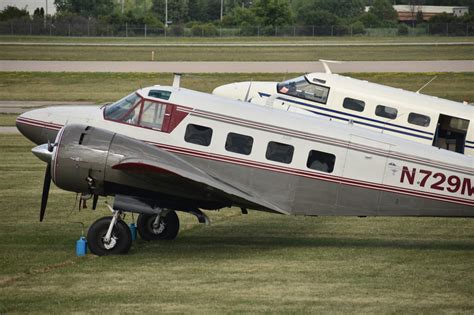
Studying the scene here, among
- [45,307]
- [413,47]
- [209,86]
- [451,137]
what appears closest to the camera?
[45,307]

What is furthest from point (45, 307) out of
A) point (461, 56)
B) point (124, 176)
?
point (461, 56)

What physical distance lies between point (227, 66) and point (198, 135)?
163 feet

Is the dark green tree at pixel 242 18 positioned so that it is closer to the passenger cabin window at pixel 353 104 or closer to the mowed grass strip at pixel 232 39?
the mowed grass strip at pixel 232 39

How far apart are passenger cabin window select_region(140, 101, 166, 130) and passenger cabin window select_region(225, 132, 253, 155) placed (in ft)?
4.67

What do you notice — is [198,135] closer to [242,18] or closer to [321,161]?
[321,161]

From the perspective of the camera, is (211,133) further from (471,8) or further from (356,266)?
(471,8)

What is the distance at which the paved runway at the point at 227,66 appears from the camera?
219 feet

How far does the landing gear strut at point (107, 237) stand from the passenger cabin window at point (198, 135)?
2.09 meters

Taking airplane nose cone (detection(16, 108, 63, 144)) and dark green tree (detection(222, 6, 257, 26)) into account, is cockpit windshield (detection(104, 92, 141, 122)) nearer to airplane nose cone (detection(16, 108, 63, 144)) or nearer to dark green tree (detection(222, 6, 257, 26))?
airplane nose cone (detection(16, 108, 63, 144))

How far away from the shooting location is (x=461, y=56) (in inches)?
3125

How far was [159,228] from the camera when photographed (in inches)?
838

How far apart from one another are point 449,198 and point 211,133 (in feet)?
16.0

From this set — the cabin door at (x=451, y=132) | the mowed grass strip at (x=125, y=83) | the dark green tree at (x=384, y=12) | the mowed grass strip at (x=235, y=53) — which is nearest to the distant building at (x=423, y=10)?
the dark green tree at (x=384, y=12)

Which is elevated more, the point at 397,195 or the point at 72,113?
the point at 72,113
